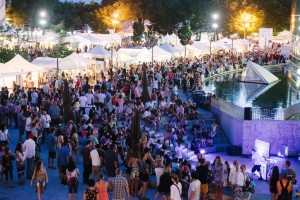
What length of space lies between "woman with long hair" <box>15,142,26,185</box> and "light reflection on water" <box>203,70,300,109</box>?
50.4ft

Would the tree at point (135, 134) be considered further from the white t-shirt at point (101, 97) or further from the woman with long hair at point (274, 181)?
the white t-shirt at point (101, 97)

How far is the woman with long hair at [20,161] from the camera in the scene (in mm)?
13544

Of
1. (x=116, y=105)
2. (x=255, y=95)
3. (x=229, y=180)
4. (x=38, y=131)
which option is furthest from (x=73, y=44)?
(x=229, y=180)

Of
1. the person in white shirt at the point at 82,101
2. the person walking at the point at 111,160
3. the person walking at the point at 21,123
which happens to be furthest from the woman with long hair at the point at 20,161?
the person in white shirt at the point at 82,101

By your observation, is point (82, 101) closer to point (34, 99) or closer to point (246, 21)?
point (34, 99)

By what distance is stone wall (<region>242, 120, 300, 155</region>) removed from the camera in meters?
Result: 21.8

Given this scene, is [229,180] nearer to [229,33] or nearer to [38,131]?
[38,131]

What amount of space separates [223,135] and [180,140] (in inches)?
111

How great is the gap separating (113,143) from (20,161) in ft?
11.4

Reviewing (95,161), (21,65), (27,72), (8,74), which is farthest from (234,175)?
(27,72)

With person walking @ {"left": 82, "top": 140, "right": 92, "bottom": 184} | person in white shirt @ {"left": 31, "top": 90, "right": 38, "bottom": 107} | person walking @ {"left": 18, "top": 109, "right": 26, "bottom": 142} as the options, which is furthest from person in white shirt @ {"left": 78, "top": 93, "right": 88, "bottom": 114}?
person walking @ {"left": 82, "top": 140, "right": 92, "bottom": 184}

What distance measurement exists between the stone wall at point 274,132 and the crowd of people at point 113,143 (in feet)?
4.78

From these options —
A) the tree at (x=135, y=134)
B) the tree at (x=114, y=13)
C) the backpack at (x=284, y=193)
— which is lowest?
the backpack at (x=284, y=193)

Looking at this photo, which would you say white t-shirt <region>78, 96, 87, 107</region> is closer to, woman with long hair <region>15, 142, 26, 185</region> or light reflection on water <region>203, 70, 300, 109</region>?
woman with long hair <region>15, 142, 26, 185</region>
